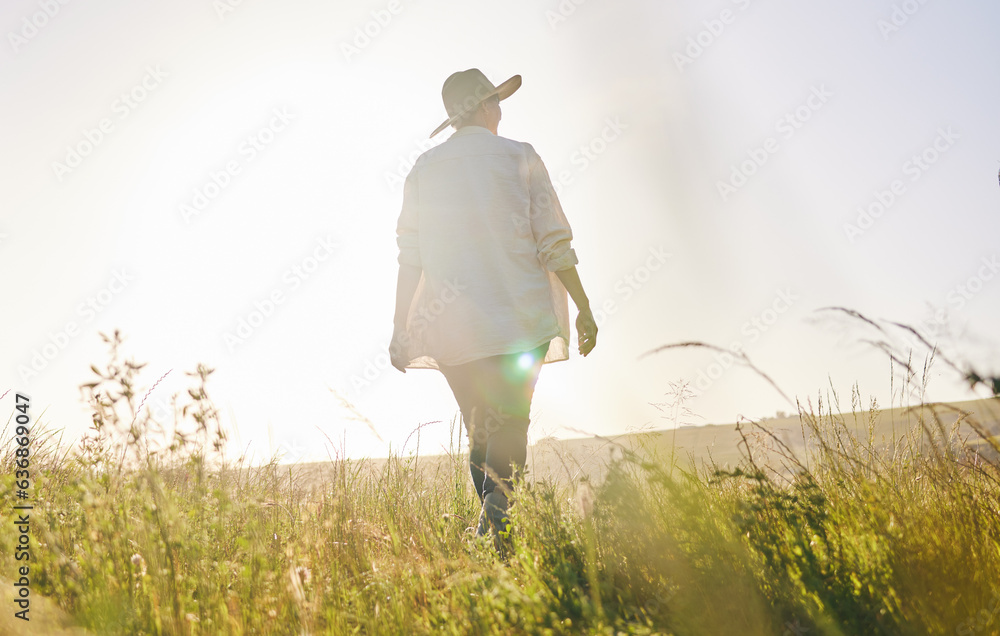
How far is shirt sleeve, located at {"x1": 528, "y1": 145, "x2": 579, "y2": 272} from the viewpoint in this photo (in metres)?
3.01

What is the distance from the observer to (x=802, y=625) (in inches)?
61.6

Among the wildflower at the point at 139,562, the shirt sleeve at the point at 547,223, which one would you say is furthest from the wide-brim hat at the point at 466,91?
the wildflower at the point at 139,562

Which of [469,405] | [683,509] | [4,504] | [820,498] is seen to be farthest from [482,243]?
[4,504]

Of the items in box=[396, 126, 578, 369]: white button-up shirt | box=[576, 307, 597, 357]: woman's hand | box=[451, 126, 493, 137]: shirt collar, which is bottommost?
box=[576, 307, 597, 357]: woman's hand

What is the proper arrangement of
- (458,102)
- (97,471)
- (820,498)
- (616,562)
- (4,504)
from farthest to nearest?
(458,102)
(4,504)
(97,471)
(616,562)
(820,498)

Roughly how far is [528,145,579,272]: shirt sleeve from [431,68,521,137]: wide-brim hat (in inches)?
15.4

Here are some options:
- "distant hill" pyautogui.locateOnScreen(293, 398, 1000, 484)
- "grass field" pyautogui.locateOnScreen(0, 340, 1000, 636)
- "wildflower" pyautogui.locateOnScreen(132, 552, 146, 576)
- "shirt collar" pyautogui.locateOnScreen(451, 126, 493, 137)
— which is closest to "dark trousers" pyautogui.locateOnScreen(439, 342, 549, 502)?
"distant hill" pyautogui.locateOnScreen(293, 398, 1000, 484)

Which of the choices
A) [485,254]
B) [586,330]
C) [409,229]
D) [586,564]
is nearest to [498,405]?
[586,330]

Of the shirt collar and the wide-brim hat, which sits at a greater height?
the wide-brim hat

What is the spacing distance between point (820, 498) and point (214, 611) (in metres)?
1.96

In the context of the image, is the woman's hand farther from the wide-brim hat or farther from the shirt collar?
the wide-brim hat

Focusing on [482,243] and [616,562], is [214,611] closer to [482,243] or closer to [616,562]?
[616,562]

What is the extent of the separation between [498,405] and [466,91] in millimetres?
1688

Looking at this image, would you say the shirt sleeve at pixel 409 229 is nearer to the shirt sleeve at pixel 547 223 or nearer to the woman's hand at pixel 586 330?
the shirt sleeve at pixel 547 223
